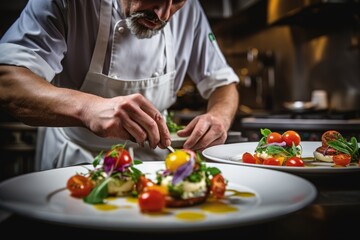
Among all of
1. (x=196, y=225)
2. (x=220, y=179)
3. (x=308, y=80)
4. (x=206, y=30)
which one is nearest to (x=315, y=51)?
(x=308, y=80)

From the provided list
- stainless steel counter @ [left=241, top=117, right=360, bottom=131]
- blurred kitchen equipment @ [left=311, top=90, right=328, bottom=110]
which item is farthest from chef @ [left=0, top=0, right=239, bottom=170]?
blurred kitchen equipment @ [left=311, top=90, right=328, bottom=110]

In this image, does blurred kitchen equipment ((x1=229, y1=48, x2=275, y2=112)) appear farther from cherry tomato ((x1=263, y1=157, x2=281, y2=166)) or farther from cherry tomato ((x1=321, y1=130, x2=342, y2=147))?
cherry tomato ((x1=263, y1=157, x2=281, y2=166))

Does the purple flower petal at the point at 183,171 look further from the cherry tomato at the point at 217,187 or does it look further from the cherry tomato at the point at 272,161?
the cherry tomato at the point at 272,161

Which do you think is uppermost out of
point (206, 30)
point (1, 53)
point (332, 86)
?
point (206, 30)

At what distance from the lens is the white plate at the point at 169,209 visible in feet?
1.71

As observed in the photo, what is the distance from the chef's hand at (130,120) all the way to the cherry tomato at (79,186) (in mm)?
262

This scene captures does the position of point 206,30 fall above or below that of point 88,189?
above

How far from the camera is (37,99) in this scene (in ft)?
3.91

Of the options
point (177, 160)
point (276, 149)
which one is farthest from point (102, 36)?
point (177, 160)

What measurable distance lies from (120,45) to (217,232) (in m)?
1.15

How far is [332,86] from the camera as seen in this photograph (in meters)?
3.94

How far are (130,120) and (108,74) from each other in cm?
62

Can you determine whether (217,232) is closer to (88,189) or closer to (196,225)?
(196,225)

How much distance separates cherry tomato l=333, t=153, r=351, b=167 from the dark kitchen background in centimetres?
167
